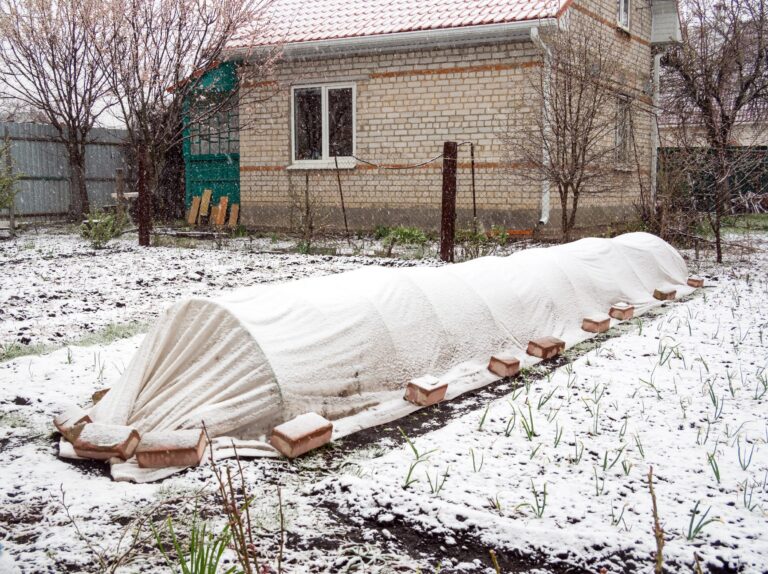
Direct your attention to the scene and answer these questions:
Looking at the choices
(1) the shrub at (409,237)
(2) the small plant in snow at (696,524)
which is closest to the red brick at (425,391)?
(2) the small plant in snow at (696,524)

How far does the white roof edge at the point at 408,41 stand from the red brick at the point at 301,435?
8.61 m

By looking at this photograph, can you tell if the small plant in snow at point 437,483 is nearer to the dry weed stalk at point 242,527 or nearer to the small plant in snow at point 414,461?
the small plant in snow at point 414,461

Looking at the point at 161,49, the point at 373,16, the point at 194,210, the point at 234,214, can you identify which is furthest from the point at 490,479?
the point at 194,210

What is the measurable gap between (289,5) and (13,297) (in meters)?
10.2

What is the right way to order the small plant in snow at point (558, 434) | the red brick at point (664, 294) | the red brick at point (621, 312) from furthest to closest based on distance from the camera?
the red brick at point (664, 294), the red brick at point (621, 312), the small plant in snow at point (558, 434)

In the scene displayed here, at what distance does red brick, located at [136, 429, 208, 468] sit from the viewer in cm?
265

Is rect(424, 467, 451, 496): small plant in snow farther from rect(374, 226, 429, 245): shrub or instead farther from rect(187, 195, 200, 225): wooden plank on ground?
rect(187, 195, 200, 225): wooden plank on ground

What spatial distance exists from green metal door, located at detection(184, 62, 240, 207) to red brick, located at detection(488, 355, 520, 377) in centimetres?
1028

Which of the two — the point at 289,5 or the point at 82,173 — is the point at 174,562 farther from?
the point at 289,5

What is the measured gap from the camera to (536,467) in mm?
2693

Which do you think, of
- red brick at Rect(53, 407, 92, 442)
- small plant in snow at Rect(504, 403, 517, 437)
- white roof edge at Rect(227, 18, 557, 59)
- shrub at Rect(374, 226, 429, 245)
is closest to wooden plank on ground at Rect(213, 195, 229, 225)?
white roof edge at Rect(227, 18, 557, 59)

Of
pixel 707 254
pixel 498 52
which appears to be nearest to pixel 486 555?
pixel 707 254

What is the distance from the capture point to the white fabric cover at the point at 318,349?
2965 mm

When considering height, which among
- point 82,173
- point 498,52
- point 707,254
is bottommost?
point 707,254
